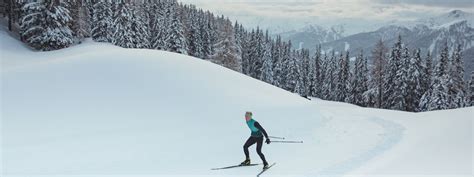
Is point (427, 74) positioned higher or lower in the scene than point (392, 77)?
higher

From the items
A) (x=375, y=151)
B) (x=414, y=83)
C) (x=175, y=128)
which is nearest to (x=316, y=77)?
(x=414, y=83)

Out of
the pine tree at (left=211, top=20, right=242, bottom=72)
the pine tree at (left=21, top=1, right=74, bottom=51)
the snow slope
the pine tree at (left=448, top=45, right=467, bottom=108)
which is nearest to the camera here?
the snow slope

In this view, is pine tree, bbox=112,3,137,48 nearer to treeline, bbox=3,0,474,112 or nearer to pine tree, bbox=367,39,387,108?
treeline, bbox=3,0,474,112

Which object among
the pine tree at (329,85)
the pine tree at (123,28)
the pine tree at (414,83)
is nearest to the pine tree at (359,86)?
the pine tree at (414,83)

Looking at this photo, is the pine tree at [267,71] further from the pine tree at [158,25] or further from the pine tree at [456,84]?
the pine tree at [456,84]

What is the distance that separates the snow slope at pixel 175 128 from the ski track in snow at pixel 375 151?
0.14 ft

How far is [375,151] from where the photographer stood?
15492mm

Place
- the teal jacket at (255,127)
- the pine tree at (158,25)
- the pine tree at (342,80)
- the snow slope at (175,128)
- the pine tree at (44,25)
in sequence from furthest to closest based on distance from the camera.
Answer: the pine tree at (342,80), the pine tree at (158,25), the pine tree at (44,25), the snow slope at (175,128), the teal jacket at (255,127)

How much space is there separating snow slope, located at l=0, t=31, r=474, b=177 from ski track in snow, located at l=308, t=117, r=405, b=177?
0.14 feet

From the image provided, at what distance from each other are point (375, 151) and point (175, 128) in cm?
861

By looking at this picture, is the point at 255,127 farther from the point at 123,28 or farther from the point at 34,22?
the point at 123,28

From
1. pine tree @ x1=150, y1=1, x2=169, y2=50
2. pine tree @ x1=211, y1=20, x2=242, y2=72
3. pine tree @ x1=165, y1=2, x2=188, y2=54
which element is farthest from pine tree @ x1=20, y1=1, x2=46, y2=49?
pine tree @ x1=211, y1=20, x2=242, y2=72

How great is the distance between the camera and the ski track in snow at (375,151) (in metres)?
12.5

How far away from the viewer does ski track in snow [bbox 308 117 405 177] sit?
41.1ft
